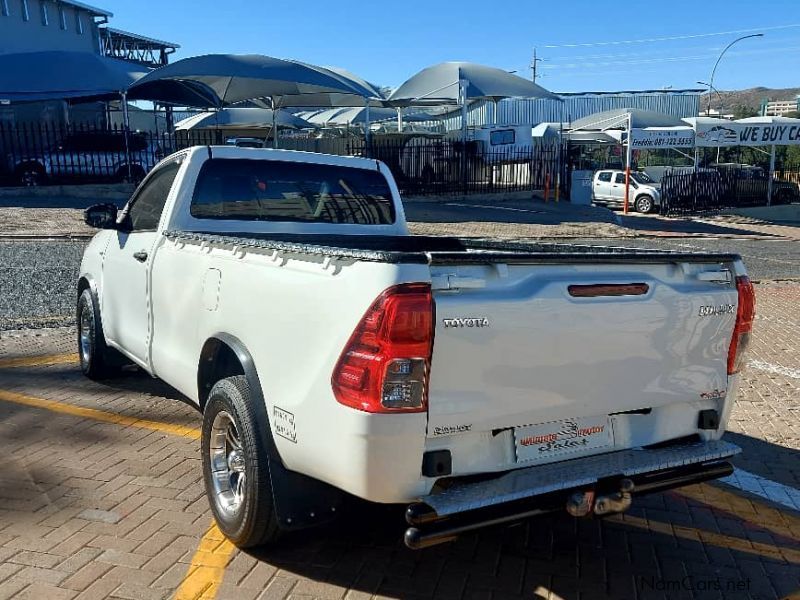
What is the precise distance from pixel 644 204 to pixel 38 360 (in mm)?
23353

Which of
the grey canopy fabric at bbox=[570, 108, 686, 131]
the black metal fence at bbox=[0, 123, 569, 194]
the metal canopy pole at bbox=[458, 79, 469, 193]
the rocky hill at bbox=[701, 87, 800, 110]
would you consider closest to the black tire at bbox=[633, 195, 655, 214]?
the black metal fence at bbox=[0, 123, 569, 194]

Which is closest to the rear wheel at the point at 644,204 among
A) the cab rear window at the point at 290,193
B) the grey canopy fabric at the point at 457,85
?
the grey canopy fabric at the point at 457,85

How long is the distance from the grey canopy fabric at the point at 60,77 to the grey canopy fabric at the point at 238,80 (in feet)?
4.42

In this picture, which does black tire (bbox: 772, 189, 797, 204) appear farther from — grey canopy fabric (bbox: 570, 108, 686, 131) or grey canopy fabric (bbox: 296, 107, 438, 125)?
grey canopy fabric (bbox: 296, 107, 438, 125)

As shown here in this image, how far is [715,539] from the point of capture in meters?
3.91

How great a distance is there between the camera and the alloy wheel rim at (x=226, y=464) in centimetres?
364

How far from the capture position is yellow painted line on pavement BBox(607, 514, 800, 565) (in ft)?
12.4

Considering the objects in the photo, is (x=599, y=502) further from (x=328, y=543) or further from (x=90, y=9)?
(x=90, y=9)

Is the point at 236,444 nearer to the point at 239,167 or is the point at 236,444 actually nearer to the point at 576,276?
the point at 576,276

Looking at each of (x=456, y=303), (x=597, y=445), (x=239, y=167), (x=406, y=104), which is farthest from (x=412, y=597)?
(x=406, y=104)

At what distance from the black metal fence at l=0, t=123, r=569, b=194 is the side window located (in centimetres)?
1775

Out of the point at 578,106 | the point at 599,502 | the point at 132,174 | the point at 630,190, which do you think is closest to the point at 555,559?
the point at 599,502

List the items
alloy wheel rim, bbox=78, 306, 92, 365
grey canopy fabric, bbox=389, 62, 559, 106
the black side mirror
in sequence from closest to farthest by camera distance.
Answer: the black side mirror → alloy wheel rim, bbox=78, 306, 92, 365 → grey canopy fabric, bbox=389, 62, 559, 106

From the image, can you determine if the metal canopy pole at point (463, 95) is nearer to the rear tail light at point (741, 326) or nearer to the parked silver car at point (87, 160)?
the parked silver car at point (87, 160)
